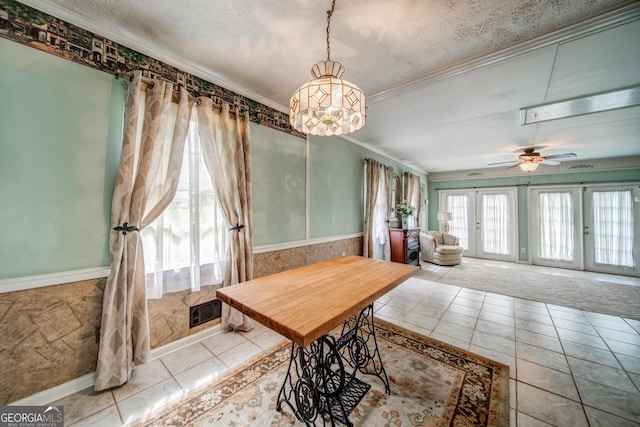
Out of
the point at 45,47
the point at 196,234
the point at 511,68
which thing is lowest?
the point at 196,234

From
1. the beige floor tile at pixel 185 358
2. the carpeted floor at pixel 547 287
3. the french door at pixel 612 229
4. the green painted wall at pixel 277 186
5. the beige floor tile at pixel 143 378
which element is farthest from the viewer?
the french door at pixel 612 229

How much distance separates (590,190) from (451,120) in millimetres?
5113

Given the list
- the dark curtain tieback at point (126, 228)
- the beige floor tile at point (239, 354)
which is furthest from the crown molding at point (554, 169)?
the dark curtain tieback at point (126, 228)

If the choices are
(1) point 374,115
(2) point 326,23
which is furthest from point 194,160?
(1) point 374,115

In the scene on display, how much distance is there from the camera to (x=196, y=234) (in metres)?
2.16

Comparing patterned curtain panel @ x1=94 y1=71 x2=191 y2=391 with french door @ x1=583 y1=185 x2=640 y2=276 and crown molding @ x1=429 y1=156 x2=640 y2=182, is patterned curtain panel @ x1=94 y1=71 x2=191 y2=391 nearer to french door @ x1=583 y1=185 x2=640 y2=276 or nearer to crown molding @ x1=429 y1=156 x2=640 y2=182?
crown molding @ x1=429 y1=156 x2=640 y2=182

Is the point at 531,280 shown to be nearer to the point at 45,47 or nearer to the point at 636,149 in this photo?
the point at 636,149

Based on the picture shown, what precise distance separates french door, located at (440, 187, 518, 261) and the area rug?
5707 millimetres

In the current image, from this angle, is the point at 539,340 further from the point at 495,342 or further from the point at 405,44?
the point at 405,44

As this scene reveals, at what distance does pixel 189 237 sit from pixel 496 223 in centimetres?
772

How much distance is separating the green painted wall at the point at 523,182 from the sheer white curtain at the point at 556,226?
0.31 m

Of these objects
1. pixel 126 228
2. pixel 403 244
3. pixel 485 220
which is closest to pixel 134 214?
pixel 126 228

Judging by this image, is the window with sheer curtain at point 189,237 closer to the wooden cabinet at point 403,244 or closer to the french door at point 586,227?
the wooden cabinet at point 403,244

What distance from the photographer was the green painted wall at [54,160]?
1.37 metres
